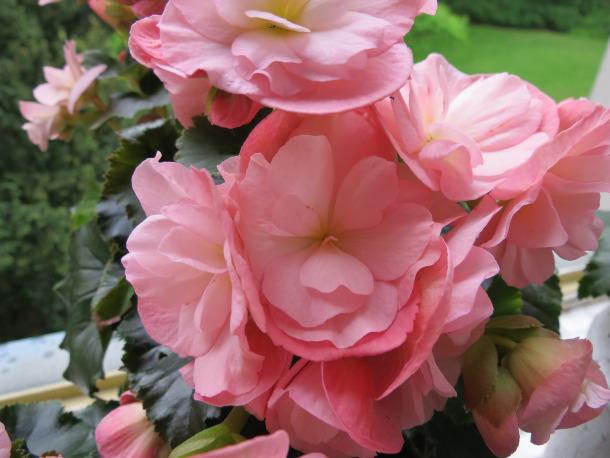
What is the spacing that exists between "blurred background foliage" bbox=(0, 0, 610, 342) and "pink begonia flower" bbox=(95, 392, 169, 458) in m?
0.68

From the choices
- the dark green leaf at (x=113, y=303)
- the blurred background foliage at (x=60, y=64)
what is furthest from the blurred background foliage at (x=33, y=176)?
the dark green leaf at (x=113, y=303)

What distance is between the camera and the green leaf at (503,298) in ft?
1.51

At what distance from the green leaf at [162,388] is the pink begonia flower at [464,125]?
0.22 meters

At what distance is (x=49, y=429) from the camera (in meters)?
0.52

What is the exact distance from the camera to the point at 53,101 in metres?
0.66

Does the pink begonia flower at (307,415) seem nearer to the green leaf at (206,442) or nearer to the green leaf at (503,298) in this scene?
the green leaf at (206,442)

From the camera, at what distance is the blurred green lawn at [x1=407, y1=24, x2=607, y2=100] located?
1.07 m

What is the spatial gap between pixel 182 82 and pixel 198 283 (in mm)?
121

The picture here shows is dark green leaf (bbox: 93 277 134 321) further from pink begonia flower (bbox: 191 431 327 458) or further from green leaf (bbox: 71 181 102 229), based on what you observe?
pink begonia flower (bbox: 191 431 327 458)

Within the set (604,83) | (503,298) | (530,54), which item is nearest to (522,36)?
(530,54)

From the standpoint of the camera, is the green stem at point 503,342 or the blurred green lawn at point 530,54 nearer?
the green stem at point 503,342

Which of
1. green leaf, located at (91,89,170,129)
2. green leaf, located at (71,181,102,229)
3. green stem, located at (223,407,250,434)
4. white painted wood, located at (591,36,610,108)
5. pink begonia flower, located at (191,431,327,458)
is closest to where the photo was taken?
pink begonia flower, located at (191,431,327,458)

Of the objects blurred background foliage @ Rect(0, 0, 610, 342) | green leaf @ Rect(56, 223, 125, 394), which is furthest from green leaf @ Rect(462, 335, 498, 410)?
blurred background foliage @ Rect(0, 0, 610, 342)

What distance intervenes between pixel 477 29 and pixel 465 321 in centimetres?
91
